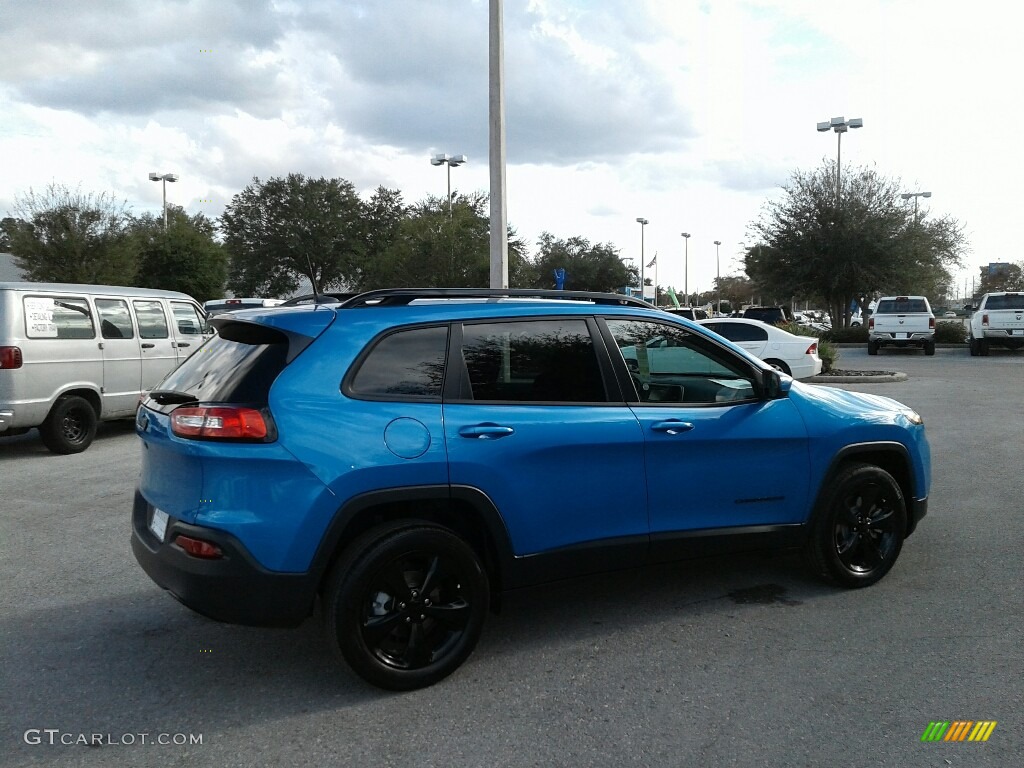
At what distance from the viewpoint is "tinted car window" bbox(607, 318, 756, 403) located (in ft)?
15.0

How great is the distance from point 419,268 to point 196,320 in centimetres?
2364

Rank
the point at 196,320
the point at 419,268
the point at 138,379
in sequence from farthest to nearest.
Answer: the point at 419,268 < the point at 196,320 < the point at 138,379

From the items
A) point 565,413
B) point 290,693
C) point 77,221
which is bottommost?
point 290,693

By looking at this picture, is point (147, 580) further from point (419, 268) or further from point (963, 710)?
point (419, 268)

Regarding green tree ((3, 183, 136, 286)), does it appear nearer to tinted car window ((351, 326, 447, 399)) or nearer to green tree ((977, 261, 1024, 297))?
tinted car window ((351, 326, 447, 399))

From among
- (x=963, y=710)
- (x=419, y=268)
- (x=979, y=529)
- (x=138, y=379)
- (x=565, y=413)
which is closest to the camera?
(x=963, y=710)

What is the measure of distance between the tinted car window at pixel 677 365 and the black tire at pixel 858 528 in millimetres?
780

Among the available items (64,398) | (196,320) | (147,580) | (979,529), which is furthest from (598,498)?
(196,320)

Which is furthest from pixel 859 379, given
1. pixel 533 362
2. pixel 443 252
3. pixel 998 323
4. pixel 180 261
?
pixel 180 261

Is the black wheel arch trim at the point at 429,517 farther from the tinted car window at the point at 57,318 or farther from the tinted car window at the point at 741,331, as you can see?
the tinted car window at the point at 741,331

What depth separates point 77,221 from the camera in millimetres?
37656

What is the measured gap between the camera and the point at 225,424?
3.62 m

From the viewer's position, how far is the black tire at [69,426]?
9.95 meters

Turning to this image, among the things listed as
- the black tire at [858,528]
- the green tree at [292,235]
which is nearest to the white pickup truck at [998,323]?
the black tire at [858,528]
